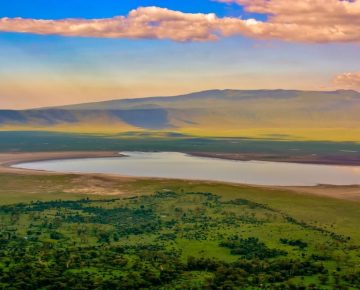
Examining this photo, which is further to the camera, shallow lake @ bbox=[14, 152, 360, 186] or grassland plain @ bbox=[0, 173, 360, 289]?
shallow lake @ bbox=[14, 152, 360, 186]

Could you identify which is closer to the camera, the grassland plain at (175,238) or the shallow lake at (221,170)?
the grassland plain at (175,238)

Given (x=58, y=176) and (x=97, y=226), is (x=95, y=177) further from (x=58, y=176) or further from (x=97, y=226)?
(x=97, y=226)

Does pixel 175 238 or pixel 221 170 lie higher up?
pixel 221 170

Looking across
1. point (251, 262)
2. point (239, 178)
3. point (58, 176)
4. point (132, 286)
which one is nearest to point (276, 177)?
point (239, 178)

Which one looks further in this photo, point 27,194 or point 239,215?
point 27,194

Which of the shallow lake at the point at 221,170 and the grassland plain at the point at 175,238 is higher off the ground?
the shallow lake at the point at 221,170
